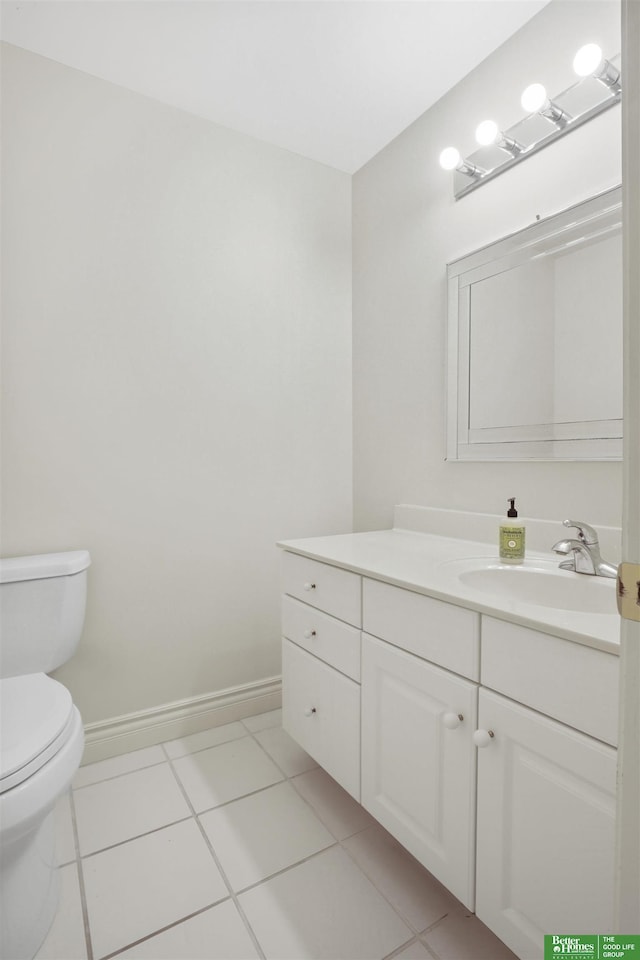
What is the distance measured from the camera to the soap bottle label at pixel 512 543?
4.27 feet

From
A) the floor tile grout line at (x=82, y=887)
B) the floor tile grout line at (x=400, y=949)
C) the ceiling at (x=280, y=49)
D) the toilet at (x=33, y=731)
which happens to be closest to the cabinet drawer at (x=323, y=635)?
the floor tile grout line at (x=400, y=949)

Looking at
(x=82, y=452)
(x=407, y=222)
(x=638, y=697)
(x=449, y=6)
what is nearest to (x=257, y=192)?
(x=407, y=222)

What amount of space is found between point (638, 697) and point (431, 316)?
5.10 feet

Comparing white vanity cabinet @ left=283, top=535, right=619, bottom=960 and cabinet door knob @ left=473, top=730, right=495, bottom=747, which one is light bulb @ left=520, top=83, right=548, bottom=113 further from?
cabinet door knob @ left=473, top=730, right=495, bottom=747

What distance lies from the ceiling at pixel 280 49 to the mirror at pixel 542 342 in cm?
62

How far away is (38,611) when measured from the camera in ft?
4.75

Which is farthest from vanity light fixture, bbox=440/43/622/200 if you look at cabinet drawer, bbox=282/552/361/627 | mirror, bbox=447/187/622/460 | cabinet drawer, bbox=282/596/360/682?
cabinet drawer, bbox=282/596/360/682

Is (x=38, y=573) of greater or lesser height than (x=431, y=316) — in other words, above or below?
below

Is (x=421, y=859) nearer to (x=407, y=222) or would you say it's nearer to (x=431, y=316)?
(x=431, y=316)

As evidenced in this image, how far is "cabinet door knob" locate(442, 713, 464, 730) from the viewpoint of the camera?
97 centimetres

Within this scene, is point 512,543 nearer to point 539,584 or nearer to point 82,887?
point 539,584

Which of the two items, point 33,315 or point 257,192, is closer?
point 33,315

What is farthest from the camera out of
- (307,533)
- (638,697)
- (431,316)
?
(307,533)

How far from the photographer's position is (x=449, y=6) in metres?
1.39
